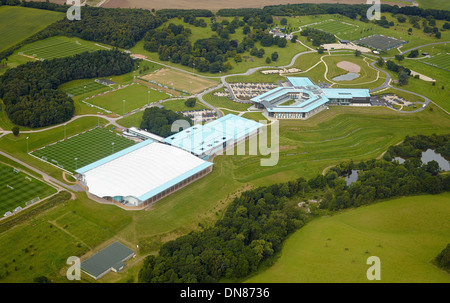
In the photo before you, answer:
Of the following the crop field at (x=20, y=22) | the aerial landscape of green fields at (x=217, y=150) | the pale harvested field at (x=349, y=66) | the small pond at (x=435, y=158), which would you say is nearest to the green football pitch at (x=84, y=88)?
the aerial landscape of green fields at (x=217, y=150)

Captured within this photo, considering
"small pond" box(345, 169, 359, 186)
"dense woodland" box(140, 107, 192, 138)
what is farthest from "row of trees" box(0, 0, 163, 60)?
"small pond" box(345, 169, 359, 186)

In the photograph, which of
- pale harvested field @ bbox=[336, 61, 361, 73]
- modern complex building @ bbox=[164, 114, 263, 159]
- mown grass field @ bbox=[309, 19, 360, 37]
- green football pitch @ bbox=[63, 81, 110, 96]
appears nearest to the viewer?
modern complex building @ bbox=[164, 114, 263, 159]

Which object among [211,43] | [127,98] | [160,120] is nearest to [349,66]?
[211,43]

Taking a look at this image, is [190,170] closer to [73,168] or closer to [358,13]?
[73,168]

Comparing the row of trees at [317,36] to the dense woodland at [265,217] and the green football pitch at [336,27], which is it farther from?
the dense woodland at [265,217]

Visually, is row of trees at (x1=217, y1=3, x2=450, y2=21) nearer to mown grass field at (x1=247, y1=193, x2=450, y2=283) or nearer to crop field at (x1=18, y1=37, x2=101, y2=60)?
crop field at (x1=18, y1=37, x2=101, y2=60)

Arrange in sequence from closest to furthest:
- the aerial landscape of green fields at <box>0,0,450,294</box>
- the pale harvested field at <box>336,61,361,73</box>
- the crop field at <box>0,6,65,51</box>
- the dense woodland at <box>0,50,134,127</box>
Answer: the aerial landscape of green fields at <box>0,0,450,294</box>
the dense woodland at <box>0,50,134,127</box>
the pale harvested field at <box>336,61,361,73</box>
the crop field at <box>0,6,65,51</box>
